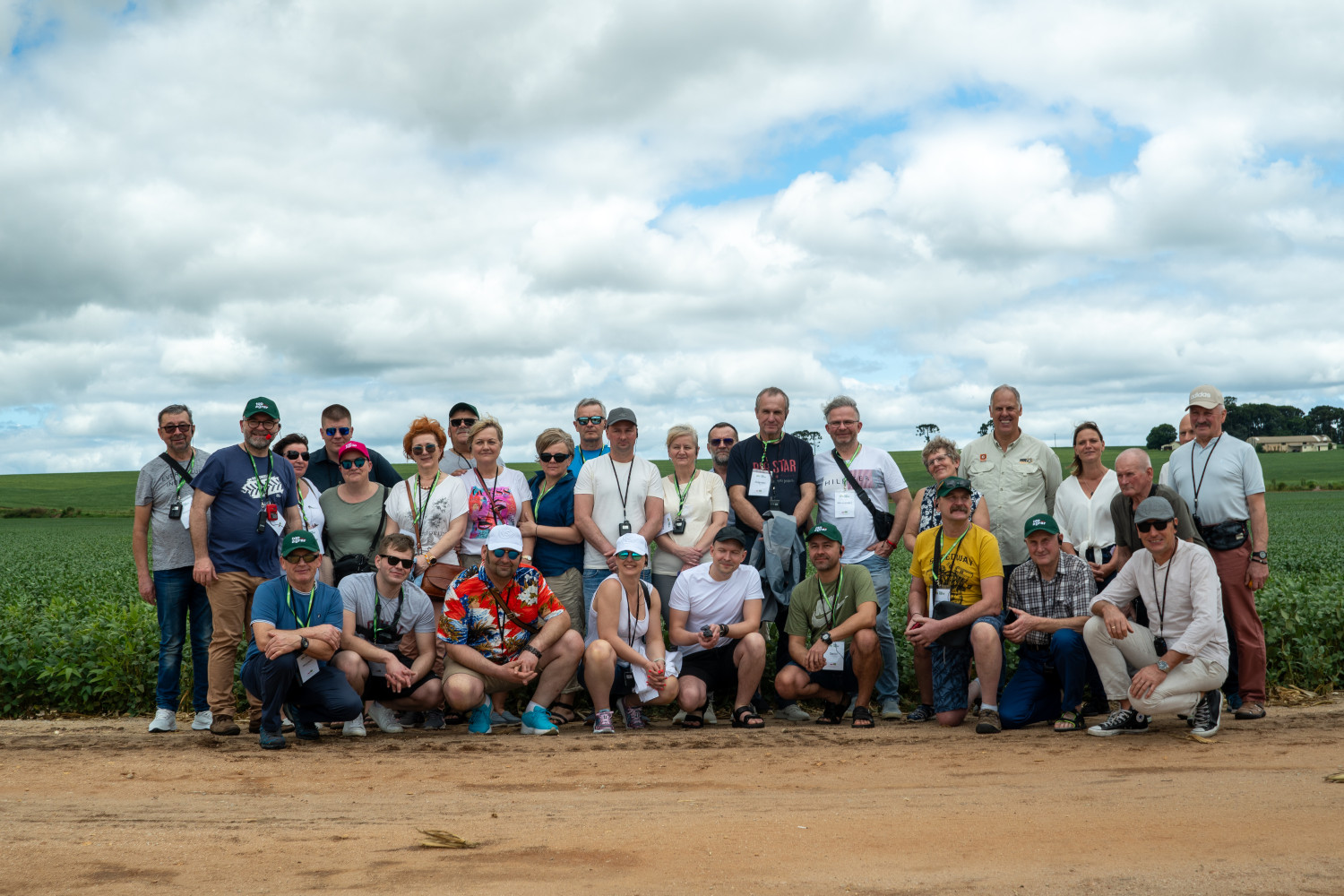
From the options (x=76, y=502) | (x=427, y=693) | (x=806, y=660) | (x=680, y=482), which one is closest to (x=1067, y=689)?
(x=806, y=660)

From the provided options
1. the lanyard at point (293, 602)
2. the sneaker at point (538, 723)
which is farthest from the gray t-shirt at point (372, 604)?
the sneaker at point (538, 723)

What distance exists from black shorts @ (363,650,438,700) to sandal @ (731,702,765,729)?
2369mm

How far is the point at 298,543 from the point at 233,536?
770 millimetres

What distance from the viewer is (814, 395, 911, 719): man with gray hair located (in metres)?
8.00

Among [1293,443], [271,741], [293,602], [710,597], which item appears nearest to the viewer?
[271,741]

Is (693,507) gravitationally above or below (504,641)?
above

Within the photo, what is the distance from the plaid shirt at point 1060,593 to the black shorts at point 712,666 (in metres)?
2.27

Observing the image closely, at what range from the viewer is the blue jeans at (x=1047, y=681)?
23.6 feet

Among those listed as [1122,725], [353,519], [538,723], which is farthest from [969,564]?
[353,519]

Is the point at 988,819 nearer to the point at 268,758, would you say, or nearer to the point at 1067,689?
the point at 1067,689

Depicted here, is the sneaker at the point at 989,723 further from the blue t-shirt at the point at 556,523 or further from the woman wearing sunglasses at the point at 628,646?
the blue t-shirt at the point at 556,523

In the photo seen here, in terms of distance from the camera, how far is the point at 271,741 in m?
6.87

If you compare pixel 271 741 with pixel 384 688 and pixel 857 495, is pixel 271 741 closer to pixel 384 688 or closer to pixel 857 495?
pixel 384 688

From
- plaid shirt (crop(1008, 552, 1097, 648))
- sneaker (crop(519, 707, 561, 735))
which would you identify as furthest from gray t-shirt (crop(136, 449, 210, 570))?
plaid shirt (crop(1008, 552, 1097, 648))
